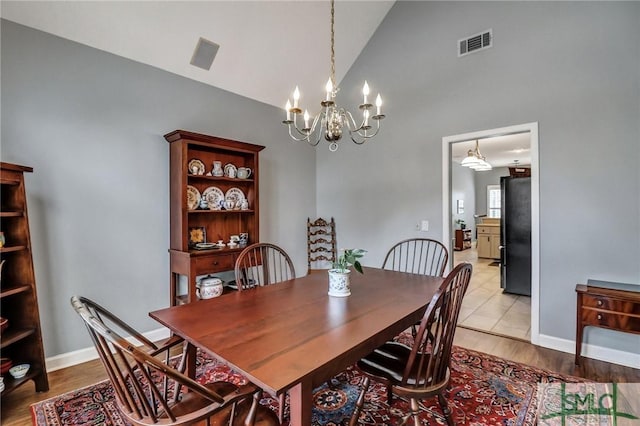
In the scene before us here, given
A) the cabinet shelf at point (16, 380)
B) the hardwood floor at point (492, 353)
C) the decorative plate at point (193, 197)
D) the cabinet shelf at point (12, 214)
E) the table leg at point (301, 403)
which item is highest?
the decorative plate at point (193, 197)

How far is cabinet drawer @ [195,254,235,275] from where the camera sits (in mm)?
2919

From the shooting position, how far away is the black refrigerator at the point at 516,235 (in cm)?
435

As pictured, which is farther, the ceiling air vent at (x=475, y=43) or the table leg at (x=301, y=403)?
the ceiling air vent at (x=475, y=43)

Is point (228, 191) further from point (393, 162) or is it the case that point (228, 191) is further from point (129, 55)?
point (393, 162)

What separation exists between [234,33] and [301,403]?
127 inches

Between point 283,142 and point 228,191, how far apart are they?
1.10 m

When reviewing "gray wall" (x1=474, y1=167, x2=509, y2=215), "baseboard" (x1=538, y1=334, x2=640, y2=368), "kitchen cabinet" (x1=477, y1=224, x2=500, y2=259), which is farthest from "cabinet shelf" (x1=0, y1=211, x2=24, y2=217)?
"gray wall" (x1=474, y1=167, x2=509, y2=215)

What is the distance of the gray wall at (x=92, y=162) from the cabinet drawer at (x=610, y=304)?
3.66 m

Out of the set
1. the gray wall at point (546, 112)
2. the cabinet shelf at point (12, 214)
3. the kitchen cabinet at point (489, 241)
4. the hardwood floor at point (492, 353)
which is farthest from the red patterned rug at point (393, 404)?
the kitchen cabinet at point (489, 241)

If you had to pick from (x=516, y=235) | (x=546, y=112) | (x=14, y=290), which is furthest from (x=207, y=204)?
(x=516, y=235)

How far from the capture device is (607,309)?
7.75ft

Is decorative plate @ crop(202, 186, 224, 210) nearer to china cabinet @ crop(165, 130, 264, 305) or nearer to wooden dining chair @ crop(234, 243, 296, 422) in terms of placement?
china cabinet @ crop(165, 130, 264, 305)

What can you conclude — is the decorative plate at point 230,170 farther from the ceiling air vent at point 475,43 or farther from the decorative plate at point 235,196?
the ceiling air vent at point 475,43

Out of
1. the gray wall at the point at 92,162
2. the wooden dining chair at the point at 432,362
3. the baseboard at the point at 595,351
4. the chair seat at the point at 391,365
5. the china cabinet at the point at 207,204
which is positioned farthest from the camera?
the china cabinet at the point at 207,204
